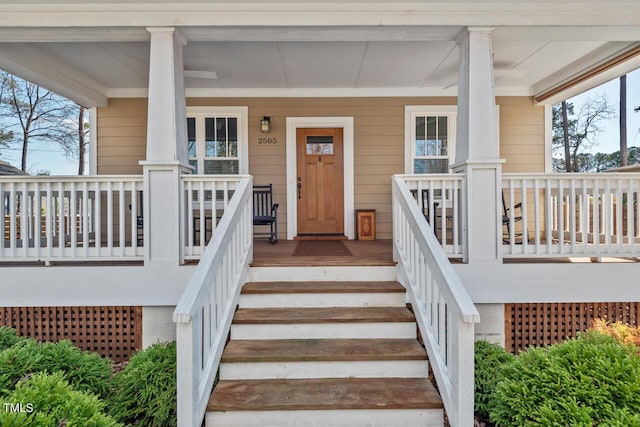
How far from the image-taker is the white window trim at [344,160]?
607 cm

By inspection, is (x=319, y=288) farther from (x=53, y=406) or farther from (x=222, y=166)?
(x=222, y=166)

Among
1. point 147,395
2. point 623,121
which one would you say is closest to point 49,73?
point 147,395

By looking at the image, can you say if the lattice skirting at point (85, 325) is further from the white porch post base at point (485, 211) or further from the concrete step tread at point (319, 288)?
the white porch post base at point (485, 211)

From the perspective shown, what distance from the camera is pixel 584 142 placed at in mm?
11680

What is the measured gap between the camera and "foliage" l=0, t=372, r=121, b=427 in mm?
1740

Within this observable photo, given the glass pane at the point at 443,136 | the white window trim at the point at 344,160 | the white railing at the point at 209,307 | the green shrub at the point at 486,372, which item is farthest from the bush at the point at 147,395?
the glass pane at the point at 443,136

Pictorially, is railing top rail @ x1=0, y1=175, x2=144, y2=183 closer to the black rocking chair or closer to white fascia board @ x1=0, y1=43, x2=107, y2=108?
white fascia board @ x1=0, y1=43, x2=107, y2=108

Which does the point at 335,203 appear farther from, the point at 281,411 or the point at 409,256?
the point at 281,411

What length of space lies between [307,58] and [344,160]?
184cm

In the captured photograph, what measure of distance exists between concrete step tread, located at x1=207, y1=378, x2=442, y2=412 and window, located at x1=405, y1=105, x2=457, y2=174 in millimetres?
4092

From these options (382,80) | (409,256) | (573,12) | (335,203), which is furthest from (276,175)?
(573,12)

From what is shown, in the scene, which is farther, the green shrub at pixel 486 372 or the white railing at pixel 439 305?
the green shrub at pixel 486 372

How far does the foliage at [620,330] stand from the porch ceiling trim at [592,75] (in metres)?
3.04

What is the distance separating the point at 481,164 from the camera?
11.1 feet
